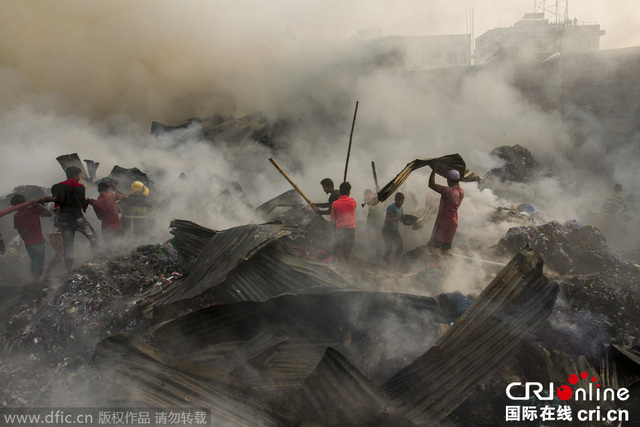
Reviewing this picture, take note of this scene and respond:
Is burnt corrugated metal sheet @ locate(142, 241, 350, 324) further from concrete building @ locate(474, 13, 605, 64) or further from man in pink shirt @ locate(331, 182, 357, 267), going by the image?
concrete building @ locate(474, 13, 605, 64)

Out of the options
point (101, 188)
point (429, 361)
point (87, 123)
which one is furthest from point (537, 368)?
point (87, 123)

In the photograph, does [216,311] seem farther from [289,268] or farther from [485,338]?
[485,338]

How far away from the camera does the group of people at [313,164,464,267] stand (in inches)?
151

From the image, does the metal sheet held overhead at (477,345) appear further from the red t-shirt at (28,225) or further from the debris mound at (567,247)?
the red t-shirt at (28,225)

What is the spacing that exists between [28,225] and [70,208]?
0.47m

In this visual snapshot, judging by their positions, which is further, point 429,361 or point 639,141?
point 639,141

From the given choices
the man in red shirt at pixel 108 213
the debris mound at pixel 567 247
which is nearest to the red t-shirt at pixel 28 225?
the man in red shirt at pixel 108 213

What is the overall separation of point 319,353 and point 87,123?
904 centimetres

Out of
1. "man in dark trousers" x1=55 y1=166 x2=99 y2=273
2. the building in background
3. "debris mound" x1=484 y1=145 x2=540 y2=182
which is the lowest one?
"man in dark trousers" x1=55 y1=166 x2=99 y2=273

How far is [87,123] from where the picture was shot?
9.06 m

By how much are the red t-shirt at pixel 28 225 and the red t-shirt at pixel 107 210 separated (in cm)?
61

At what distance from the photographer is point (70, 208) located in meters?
4.32

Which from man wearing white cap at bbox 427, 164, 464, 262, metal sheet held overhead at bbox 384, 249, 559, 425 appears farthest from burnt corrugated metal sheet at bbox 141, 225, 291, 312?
man wearing white cap at bbox 427, 164, 464, 262

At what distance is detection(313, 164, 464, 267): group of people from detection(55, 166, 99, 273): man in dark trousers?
2.75m
